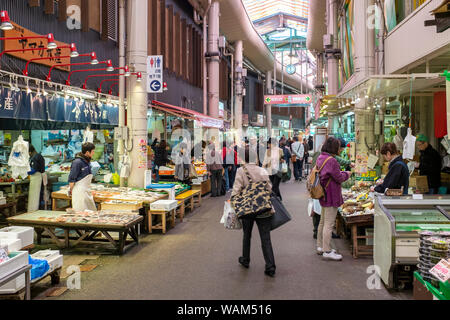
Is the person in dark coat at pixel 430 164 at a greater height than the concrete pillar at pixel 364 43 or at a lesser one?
lesser

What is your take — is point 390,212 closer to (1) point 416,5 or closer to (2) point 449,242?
(2) point 449,242

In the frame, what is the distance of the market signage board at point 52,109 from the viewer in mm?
7074

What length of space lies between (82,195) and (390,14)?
8.45 m

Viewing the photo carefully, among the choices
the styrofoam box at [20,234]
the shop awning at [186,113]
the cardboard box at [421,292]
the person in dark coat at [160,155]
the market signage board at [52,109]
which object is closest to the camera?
the cardboard box at [421,292]

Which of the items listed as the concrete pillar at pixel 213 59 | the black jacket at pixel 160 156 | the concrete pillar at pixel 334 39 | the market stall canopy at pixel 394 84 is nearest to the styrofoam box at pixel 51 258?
the market stall canopy at pixel 394 84

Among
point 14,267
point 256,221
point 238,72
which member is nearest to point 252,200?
point 256,221

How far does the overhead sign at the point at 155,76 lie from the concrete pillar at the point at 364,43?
5.40 m

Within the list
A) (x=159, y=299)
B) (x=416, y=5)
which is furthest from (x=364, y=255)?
(x=416, y=5)

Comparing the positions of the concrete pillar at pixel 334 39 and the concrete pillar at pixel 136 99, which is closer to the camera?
the concrete pillar at pixel 136 99

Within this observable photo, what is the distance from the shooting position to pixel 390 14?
1002cm

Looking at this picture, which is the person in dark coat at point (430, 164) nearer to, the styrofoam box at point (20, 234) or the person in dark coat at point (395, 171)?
the person in dark coat at point (395, 171)

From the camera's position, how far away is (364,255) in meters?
6.60

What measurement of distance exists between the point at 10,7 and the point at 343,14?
13111 mm

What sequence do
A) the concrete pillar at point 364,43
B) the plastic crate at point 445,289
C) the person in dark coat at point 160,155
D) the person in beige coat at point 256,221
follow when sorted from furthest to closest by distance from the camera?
the person in dark coat at point 160,155, the concrete pillar at point 364,43, the person in beige coat at point 256,221, the plastic crate at point 445,289
